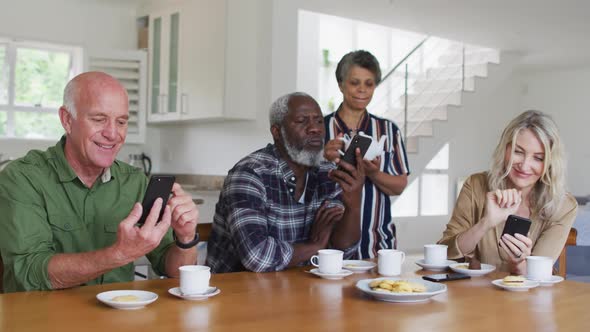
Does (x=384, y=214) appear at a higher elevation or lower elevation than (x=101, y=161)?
lower

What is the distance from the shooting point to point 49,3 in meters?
5.54

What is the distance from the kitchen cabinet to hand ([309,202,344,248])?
2.80 meters

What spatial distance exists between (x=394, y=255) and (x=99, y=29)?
4712mm

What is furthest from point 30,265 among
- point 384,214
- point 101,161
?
point 384,214

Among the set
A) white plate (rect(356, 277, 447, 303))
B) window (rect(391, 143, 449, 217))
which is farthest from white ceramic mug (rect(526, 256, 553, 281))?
window (rect(391, 143, 449, 217))

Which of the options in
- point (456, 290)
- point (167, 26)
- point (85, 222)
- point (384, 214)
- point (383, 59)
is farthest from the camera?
point (383, 59)

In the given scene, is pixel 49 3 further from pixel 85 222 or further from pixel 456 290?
pixel 456 290

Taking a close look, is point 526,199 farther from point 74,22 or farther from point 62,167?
point 74,22

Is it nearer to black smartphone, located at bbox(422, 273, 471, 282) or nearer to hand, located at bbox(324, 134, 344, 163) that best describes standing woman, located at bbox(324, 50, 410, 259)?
hand, located at bbox(324, 134, 344, 163)

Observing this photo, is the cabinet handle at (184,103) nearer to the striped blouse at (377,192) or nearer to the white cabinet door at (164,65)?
the white cabinet door at (164,65)

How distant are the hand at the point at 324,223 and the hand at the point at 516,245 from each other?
0.53m

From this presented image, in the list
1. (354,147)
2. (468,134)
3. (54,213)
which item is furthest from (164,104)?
(468,134)

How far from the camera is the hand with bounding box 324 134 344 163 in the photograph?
2408 mm

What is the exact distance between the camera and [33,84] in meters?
5.69
